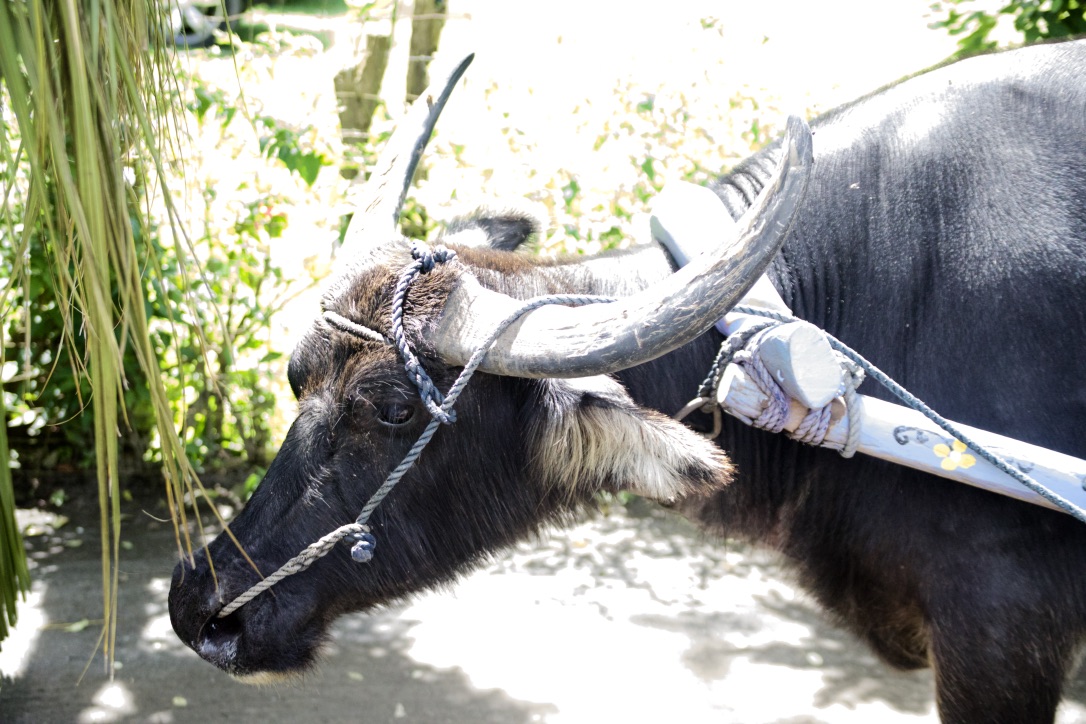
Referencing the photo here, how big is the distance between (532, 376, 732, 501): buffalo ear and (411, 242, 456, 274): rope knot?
0.39 metres

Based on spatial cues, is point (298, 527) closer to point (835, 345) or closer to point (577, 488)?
point (577, 488)

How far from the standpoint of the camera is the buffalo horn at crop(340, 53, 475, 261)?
105 inches

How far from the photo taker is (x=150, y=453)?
199 inches

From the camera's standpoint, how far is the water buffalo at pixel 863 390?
6.99 feet

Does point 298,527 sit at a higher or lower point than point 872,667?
higher

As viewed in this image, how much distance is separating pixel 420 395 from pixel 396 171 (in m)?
0.90

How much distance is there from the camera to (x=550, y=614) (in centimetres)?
419

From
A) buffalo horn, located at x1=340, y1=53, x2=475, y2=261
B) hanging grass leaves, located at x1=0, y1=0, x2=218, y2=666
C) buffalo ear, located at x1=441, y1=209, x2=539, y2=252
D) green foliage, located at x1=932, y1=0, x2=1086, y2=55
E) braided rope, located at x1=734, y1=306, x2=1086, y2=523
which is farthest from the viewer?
green foliage, located at x1=932, y1=0, x2=1086, y2=55

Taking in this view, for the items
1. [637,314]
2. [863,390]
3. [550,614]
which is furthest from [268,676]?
[550,614]

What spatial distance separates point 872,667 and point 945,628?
1.74 m

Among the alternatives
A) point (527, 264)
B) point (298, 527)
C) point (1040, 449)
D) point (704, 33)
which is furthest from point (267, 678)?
point (704, 33)

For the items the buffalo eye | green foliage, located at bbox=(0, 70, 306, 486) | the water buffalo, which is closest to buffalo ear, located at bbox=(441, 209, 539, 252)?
the water buffalo

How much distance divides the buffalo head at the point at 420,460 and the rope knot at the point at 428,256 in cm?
3

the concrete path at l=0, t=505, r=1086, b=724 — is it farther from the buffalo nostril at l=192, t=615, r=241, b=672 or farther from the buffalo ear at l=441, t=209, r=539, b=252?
the buffalo ear at l=441, t=209, r=539, b=252
